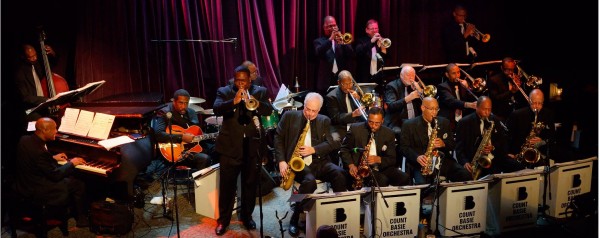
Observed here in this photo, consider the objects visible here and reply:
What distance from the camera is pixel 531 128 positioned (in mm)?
7273

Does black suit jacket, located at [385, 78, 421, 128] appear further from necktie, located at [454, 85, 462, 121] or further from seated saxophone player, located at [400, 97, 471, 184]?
seated saxophone player, located at [400, 97, 471, 184]

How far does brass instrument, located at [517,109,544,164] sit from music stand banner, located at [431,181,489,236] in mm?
1436

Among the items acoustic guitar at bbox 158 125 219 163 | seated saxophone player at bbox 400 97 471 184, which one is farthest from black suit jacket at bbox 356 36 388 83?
acoustic guitar at bbox 158 125 219 163

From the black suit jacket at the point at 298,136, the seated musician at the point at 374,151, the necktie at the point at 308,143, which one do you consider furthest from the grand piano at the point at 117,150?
the seated musician at the point at 374,151

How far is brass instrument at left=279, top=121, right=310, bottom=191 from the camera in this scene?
20.2ft

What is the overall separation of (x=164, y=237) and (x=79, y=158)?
139 centimetres

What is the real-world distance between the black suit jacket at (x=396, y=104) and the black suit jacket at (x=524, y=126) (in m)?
1.35

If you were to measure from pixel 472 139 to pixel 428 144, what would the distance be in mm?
682

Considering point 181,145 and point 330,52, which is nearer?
point 181,145

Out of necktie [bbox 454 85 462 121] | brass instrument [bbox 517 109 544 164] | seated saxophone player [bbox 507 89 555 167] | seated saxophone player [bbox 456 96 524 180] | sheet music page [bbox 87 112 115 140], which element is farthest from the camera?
necktie [bbox 454 85 462 121]

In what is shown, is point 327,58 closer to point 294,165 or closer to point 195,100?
point 195,100

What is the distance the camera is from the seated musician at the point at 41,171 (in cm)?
584

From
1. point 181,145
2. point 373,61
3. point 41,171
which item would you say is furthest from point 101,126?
point 373,61

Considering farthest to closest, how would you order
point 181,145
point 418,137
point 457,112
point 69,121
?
point 457,112 → point 181,145 → point 418,137 → point 69,121
